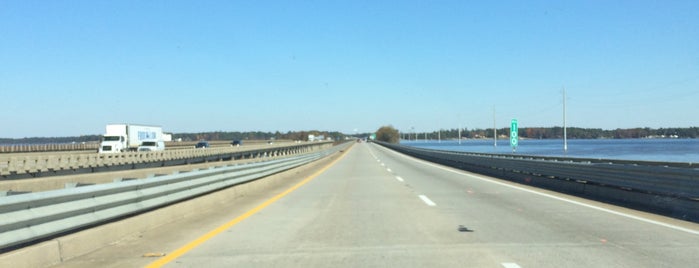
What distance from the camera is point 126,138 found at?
60.8 m

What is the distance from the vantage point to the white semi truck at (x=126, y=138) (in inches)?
2290

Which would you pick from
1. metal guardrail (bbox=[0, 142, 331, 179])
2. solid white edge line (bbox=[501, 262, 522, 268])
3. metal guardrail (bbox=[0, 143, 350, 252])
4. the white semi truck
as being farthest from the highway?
the white semi truck

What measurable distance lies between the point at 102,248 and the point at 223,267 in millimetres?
2274

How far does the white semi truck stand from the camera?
5816cm

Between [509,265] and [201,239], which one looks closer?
[509,265]

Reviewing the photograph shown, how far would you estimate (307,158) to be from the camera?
3419 centimetres

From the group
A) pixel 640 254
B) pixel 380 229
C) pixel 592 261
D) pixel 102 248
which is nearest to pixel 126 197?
pixel 102 248

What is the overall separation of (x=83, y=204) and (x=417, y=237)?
15.8 feet

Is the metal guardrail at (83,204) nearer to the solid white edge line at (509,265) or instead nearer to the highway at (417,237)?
the highway at (417,237)

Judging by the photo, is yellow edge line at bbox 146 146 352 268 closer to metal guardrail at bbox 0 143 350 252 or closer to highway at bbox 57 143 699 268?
highway at bbox 57 143 699 268

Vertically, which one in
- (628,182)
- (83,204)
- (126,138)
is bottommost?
(628,182)

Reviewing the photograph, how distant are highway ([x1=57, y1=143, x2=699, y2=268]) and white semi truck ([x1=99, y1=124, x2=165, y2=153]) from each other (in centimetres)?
4896

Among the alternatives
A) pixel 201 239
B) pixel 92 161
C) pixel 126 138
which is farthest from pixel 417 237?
pixel 126 138

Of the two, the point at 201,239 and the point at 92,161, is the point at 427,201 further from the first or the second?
the point at 92,161
